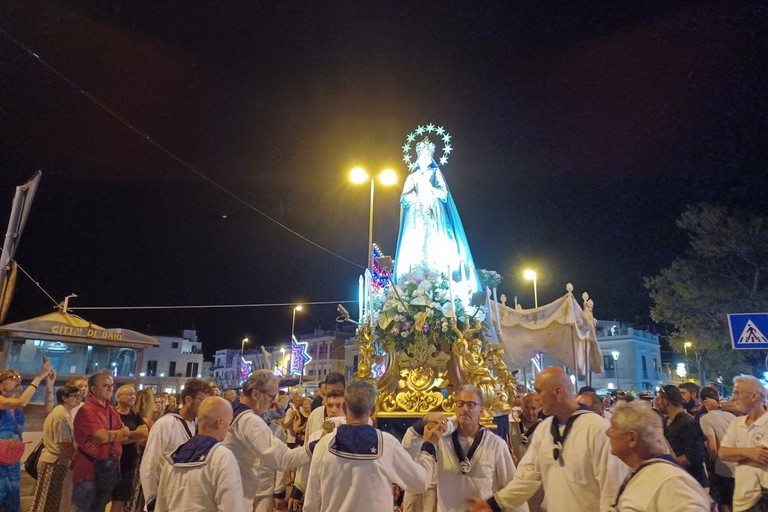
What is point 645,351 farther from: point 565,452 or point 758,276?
point 565,452

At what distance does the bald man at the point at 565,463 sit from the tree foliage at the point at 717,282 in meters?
21.0

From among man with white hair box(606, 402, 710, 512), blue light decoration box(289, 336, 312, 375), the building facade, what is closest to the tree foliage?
blue light decoration box(289, 336, 312, 375)

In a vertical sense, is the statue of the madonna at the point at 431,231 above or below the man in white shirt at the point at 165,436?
above

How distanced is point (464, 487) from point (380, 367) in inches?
208

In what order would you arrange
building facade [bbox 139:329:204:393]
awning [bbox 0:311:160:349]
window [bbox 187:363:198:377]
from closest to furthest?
awning [bbox 0:311:160:349]
building facade [bbox 139:329:204:393]
window [bbox 187:363:198:377]

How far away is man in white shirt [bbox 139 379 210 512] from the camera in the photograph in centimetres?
467

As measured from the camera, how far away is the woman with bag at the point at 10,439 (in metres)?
5.61

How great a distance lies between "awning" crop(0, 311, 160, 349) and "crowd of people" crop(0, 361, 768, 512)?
6.53 meters

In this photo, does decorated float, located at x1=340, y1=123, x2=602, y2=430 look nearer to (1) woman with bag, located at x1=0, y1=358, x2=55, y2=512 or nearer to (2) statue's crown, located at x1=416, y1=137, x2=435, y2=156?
(2) statue's crown, located at x1=416, y1=137, x2=435, y2=156

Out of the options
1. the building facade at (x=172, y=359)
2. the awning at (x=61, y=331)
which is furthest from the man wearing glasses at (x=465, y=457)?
the building facade at (x=172, y=359)

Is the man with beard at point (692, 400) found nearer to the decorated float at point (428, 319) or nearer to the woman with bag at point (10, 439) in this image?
the decorated float at point (428, 319)

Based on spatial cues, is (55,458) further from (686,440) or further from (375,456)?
(686,440)

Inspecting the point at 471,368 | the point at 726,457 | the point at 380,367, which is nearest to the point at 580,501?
the point at 726,457

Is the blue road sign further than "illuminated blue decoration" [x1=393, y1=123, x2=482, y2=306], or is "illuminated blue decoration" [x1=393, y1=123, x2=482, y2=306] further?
"illuminated blue decoration" [x1=393, y1=123, x2=482, y2=306]
